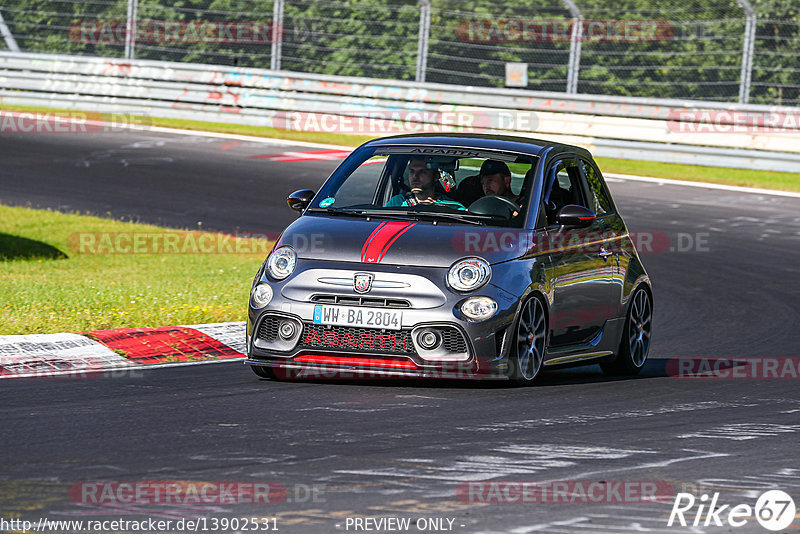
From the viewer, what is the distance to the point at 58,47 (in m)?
29.0

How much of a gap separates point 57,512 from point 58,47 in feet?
81.0

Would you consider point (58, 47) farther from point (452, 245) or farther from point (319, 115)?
point (452, 245)

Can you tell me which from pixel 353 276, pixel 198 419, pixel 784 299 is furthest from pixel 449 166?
pixel 784 299

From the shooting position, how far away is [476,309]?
336 inches

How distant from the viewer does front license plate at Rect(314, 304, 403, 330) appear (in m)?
8.52

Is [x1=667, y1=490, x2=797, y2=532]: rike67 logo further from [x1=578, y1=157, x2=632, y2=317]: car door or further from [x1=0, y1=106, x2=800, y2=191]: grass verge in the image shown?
[x1=0, y1=106, x2=800, y2=191]: grass verge

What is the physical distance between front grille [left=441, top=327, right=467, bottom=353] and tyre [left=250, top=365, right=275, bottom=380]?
1237 mm

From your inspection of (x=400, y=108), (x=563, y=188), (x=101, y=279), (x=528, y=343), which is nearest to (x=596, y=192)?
(x=563, y=188)

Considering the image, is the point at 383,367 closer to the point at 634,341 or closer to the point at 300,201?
the point at 300,201

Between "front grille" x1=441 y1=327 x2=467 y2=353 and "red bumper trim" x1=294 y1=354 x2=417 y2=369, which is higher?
"front grille" x1=441 y1=327 x2=467 y2=353

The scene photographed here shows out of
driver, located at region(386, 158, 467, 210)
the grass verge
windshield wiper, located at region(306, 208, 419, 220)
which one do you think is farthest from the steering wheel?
the grass verge

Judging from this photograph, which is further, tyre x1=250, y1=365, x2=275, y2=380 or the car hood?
tyre x1=250, y1=365, x2=275, y2=380

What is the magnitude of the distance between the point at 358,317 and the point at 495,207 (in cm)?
138

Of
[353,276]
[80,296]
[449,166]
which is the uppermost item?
[449,166]
